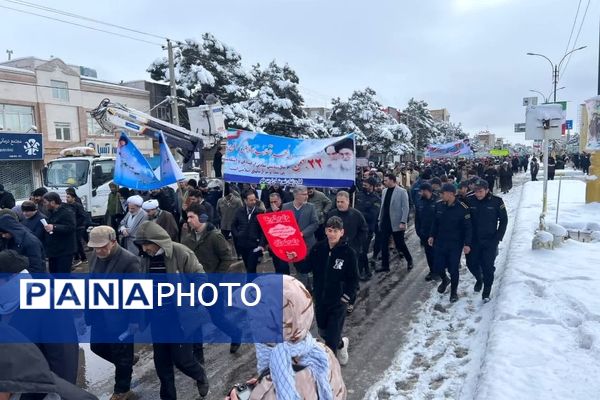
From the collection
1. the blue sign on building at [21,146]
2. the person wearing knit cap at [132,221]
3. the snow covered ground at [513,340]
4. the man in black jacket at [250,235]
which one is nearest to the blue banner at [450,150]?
the snow covered ground at [513,340]

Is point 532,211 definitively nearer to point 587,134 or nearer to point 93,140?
point 587,134

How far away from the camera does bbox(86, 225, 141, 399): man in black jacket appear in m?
4.37

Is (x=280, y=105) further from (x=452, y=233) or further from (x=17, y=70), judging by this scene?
(x=452, y=233)

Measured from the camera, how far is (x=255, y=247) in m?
6.93

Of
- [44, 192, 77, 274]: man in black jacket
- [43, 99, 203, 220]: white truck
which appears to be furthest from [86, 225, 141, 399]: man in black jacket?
[43, 99, 203, 220]: white truck

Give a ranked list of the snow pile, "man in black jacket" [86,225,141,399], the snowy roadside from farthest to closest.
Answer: the snowy roadside → "man in black jacket" [86,225,141,399] → the snow pile

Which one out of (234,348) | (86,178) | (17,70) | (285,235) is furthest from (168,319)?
(17,70)

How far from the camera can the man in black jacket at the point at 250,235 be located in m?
6.89

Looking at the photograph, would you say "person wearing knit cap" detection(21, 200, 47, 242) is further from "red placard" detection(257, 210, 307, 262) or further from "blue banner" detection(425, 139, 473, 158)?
"blue banner" detection(425, 139, 473, 158)

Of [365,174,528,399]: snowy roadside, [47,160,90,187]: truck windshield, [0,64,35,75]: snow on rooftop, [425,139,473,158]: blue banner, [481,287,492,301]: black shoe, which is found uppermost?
[0,64,35,75]: snow on rooftop

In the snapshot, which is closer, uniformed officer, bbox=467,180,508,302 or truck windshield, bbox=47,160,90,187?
uniformed officer, bbox=467,180,508,302

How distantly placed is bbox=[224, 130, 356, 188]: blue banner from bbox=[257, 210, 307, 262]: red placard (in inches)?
125

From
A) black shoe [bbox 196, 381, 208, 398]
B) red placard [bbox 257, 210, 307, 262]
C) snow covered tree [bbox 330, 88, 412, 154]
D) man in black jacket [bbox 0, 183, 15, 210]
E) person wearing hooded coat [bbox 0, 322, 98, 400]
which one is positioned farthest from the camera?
snow covered tree [bbox 330, 88, 412, 154]

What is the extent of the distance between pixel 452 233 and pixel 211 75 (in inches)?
958
